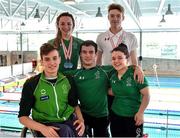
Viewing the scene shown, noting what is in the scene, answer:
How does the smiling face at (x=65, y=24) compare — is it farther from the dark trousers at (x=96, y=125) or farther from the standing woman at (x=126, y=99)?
the dark trousers at (x=96, y=125)

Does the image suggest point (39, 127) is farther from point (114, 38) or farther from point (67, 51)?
point (114, 38)

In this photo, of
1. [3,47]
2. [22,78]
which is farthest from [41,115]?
[3,47]

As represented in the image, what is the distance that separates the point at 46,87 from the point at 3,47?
14.5 meters

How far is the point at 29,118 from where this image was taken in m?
1.67

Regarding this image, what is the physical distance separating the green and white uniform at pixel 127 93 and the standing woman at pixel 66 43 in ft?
1.61

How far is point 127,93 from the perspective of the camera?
1.93 m

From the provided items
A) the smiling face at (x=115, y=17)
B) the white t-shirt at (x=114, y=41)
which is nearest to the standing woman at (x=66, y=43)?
the white t-shirt at (x=114, y=41)

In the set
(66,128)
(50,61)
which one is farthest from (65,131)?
(50,61)

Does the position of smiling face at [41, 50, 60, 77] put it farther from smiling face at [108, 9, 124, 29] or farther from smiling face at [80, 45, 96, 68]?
smiling face at [108, 9, 124, 29]

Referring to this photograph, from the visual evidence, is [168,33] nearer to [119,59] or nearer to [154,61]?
[154,61]

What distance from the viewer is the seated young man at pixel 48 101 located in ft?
5.51

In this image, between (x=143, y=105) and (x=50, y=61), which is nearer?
(x=50, y=61)

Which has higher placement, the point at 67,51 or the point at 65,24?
the point at 65,24

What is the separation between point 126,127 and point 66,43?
34.3 inches
